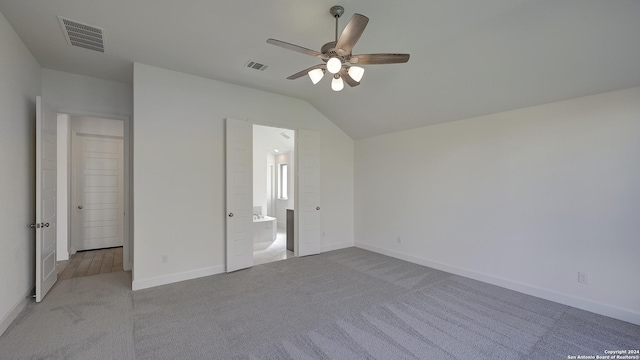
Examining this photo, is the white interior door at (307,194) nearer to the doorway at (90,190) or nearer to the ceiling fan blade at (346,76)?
the ceiling fan blade at (346,76)

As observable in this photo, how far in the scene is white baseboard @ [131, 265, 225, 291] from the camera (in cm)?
356

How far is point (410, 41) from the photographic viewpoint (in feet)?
9.68

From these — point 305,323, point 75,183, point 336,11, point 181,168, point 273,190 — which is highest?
point 336,11

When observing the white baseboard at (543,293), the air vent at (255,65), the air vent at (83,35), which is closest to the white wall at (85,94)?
the air vent at (83,35)

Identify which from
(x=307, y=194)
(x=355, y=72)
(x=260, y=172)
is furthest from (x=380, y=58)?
(x=260, y=172)

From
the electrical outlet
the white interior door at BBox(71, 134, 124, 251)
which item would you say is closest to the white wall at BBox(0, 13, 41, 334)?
the white interior door at BBox(71, 134, 124, 251)

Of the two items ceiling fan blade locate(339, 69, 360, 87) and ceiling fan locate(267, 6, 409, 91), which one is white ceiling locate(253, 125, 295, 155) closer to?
ceiling fan blade locate(339, 69, 360, 87)

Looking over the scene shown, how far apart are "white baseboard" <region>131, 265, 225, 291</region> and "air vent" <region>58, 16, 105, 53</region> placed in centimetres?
293

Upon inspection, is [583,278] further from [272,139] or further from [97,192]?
[97,192]

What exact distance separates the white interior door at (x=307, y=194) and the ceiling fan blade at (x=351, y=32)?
2.98 meters

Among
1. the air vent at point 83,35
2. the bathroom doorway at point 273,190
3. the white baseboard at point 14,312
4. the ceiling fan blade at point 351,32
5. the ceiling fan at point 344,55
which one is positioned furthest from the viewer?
the bathroom doorway at point 273,190

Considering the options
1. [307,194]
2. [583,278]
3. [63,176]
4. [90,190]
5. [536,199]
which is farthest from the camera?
[90,190]

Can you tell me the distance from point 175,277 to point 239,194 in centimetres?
147

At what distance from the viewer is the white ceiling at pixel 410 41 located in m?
2.38
